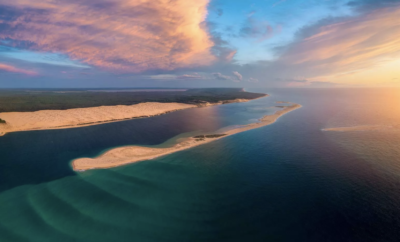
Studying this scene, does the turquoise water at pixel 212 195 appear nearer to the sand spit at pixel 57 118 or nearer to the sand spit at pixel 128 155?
the sand spit at pixel 128 155

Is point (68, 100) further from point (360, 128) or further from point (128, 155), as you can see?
point (360, 128)

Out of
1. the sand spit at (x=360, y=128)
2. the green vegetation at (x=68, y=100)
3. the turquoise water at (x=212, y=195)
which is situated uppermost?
the green vegetation at (x=68, y=100)

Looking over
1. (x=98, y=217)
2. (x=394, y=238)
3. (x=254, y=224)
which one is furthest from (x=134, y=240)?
(x=394, y=238)

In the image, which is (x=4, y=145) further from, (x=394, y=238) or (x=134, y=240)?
(x=394, y=238)

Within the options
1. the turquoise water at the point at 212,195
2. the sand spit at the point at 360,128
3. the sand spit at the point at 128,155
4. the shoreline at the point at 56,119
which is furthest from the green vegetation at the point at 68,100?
the sand spit at the point at 360,128

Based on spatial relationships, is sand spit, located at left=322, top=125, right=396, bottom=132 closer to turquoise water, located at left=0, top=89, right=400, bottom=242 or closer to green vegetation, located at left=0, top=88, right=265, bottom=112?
turquoise water, located at left=0, top=89, right=400, bottom=242

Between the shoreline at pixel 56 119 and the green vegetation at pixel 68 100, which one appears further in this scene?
the green vegetation at pixel 68 100

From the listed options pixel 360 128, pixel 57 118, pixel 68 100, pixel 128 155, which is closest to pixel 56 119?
pixel 57 118

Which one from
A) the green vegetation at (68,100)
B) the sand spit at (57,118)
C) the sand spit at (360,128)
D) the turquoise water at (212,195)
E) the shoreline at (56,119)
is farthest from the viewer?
the green vegetation at (68,100)
